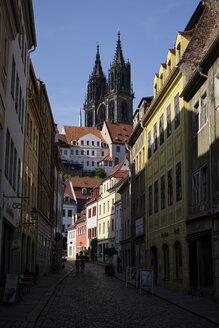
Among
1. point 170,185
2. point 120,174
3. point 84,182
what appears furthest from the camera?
point 84,182

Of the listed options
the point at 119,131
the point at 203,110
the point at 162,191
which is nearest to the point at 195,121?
the point at 203,110

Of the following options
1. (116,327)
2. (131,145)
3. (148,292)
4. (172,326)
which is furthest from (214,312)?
(131,145)

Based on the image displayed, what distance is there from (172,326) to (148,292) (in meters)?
12.8

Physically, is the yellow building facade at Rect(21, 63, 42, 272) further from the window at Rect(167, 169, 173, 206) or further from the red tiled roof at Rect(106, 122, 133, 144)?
the red tiled roof at Rect(106, 122, 133, 144)

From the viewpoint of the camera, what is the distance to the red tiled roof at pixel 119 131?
518ft

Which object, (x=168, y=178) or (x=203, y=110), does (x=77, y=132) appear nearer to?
(x=168, y=178)

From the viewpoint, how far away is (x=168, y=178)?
30.2 meters

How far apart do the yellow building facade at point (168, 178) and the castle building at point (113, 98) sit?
140 m

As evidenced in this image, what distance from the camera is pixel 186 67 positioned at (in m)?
26.5

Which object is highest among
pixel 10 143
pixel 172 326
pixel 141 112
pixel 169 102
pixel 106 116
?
pixel 106 116

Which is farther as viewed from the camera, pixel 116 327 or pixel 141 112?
pixel 141 112

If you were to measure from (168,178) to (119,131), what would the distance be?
131 m

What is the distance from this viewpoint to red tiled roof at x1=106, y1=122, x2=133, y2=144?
15775 centimetres

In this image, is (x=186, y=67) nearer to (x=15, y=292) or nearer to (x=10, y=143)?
(x=10, y=143)
